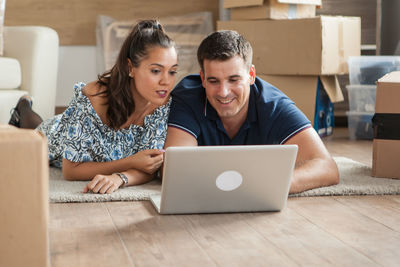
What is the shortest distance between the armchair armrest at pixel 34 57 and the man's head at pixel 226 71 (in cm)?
166

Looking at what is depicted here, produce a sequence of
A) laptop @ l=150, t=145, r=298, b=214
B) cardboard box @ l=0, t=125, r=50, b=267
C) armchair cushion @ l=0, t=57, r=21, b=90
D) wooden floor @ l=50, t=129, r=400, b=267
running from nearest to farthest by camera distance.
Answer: cardboard box @ l=0, t=125, r=50, b=267 → wooden floor @ l=50, t=129, r=400, b=267 → laptop @ l=150, t=145, r=298, b=214 → armchair cushion @ l=0, t=57, r=21, b=90

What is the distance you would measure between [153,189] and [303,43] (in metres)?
1.74

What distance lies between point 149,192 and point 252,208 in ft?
1.25

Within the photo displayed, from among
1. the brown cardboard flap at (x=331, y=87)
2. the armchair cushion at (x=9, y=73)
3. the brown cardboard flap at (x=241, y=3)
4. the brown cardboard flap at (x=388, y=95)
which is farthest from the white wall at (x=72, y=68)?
Result: the brown cardboard flap at (x=388, y=95)

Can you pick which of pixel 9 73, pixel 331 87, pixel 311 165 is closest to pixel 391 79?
pixel 311 165

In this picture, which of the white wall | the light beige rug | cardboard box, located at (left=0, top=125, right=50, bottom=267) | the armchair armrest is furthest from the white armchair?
cardboard box, located at (left=0, top=125, right=50, bottom=267)

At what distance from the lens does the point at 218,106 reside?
186cm

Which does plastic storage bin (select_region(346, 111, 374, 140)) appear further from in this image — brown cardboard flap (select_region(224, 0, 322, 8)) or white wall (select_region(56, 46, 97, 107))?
white wall (select_region(56, 46, 97, 107))

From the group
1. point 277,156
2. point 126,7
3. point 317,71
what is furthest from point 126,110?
point 126,7

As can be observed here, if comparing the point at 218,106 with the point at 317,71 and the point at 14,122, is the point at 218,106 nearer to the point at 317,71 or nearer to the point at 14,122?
the point at 14,122

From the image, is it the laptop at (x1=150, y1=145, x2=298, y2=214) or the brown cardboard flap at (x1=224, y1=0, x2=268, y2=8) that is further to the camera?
the brown cardboard flap at (x1=224, y1=0, x2=268, y2=8)

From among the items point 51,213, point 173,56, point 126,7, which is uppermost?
point 126,7

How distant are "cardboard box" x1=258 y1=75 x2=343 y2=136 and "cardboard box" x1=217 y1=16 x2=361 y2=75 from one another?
59 mm

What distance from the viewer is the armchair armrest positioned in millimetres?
3238
